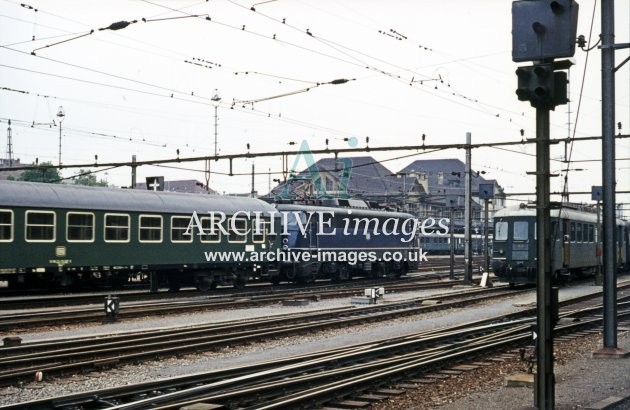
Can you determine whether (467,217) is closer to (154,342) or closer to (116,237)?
(116,237)

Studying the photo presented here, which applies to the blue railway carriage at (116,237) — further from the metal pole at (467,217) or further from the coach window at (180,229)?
the metal pole at (467,217)

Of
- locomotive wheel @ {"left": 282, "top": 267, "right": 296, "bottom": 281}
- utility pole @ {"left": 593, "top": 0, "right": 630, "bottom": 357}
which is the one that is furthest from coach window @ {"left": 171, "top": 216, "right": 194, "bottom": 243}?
utility pole @ {"left": 593, "top": 0, "right": 630, "bottom": 357}

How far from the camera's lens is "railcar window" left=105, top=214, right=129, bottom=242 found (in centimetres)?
2525

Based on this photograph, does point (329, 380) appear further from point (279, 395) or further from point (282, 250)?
point (282, 250)

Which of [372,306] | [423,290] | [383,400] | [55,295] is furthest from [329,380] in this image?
[423,290]

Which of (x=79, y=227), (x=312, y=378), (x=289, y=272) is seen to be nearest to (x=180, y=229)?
(x=79, y=227)

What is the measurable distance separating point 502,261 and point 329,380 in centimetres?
2204

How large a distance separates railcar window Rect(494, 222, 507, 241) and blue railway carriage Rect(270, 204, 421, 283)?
6.39 m

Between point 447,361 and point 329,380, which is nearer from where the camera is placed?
point 329,380

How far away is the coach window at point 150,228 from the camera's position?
26344 millimetres

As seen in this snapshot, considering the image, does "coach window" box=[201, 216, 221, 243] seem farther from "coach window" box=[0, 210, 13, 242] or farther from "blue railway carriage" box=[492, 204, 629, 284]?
"blue railway carriage" box=[492, 204, 629, 284]

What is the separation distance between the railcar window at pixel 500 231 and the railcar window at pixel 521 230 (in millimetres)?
499

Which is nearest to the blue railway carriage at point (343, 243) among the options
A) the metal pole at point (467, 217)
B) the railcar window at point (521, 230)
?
the metal pole at point (467, 217)

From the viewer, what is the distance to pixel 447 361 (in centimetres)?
1271
